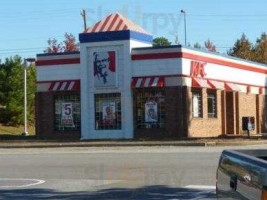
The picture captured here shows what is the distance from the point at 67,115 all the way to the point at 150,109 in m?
5.09

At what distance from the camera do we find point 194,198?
1124cm

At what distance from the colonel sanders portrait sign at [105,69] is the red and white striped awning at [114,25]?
134 cm

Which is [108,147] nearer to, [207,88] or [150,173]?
[207,88]

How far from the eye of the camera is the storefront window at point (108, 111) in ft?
114

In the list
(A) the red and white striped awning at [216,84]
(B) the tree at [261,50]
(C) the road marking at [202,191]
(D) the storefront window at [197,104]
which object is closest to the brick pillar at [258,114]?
(A) the red and white striped awning at [216,84]

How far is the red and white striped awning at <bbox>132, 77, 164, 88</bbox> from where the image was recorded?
110ft

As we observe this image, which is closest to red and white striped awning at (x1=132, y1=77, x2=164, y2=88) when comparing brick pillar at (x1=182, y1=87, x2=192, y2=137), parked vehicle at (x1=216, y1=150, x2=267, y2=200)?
brick pillar at (x1=182, y1=87, x2=192, y2=137)

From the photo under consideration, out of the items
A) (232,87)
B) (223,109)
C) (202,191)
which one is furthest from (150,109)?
(202,191)

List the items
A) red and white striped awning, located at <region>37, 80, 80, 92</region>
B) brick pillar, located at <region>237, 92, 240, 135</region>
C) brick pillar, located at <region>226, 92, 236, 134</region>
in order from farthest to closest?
1. brick pillar, located at <region>237, 92, 240, 135</region>
2. brick pillar, located at <region>226, 92, 236, 134</region>
3. red and white striped awning, located at <region>37, 80, 80, 92</region>

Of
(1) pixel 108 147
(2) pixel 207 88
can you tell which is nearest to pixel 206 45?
(2) pixel 207 88

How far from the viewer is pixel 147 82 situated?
33.8m

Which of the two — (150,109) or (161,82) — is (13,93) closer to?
(150,109)

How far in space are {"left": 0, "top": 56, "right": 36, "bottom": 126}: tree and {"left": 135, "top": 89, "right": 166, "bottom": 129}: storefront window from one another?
21343 millimetres

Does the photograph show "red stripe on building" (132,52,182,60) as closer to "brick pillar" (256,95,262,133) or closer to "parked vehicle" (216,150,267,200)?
"brick pillar" (256,95,262,133)
